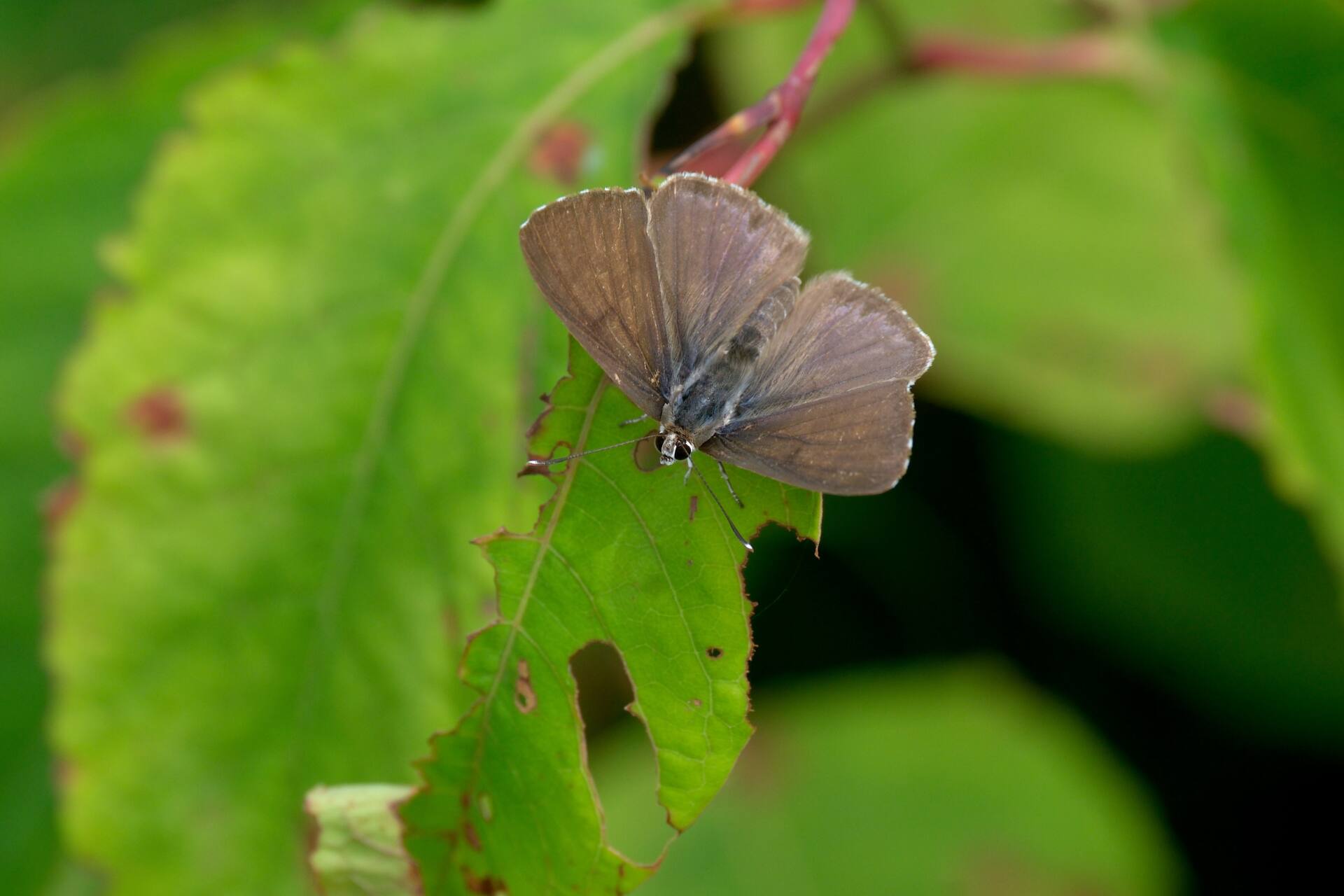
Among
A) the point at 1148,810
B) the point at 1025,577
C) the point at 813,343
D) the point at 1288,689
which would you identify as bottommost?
the point at 1148,810

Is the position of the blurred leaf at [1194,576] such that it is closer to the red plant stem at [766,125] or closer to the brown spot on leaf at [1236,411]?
the brown spot on leaf at [1236,411]

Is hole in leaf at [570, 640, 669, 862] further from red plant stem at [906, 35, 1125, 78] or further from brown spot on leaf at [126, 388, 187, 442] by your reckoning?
red plant stem at [906, 35, 1125, 78]

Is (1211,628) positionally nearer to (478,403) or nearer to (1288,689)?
(1288,689)

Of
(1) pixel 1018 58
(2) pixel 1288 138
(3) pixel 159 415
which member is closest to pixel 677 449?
(3) pixel 159 415

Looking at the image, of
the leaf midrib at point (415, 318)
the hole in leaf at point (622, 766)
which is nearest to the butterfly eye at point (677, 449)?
the leaf midrib at point (415, 318)

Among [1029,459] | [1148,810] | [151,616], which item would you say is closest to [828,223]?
[1029,459]

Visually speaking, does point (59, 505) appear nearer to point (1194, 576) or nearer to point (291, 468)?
point (291, 468)
